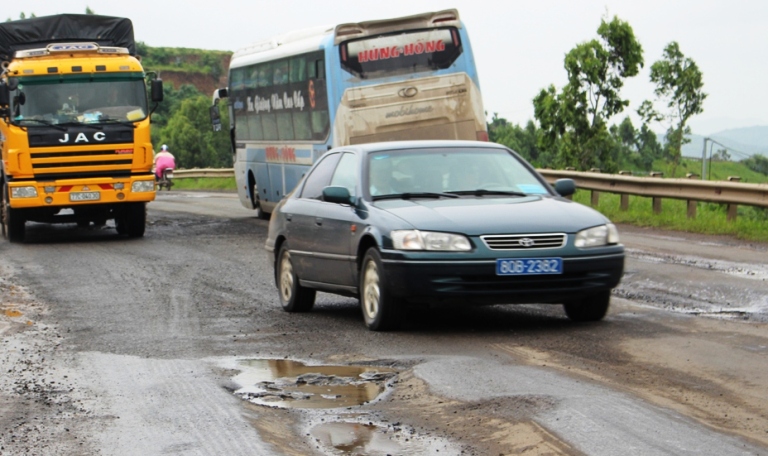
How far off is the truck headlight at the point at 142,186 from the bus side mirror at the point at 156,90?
137 centimetres

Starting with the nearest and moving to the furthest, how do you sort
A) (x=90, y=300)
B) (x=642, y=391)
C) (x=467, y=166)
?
(x=642, y=391), (x=467, y=166), (x=90, y=300)

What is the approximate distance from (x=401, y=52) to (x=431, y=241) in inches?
462

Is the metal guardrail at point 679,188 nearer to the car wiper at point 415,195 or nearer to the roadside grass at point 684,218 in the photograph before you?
the roadside grass at point 684,218

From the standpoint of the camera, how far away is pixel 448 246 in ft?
30.5

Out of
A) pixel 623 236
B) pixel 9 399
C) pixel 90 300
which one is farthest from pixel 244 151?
pixel 9 399

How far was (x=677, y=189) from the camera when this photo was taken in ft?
72.5

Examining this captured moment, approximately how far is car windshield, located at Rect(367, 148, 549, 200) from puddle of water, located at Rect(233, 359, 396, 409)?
2297 millimetres

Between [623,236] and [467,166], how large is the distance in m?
9.47

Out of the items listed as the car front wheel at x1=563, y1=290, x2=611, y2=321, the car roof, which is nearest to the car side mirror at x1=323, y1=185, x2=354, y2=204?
the car roof

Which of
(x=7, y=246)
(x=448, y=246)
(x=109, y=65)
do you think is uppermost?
(x=109, y=65)

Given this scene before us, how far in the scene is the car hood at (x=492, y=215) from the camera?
9.35m

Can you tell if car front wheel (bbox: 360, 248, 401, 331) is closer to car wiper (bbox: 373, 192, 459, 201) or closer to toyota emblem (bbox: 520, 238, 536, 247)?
car wiper (bbox: 373, 192, 459, 201)

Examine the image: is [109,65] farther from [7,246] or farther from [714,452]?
[714,452]

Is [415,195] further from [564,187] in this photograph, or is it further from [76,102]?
[76,102]
